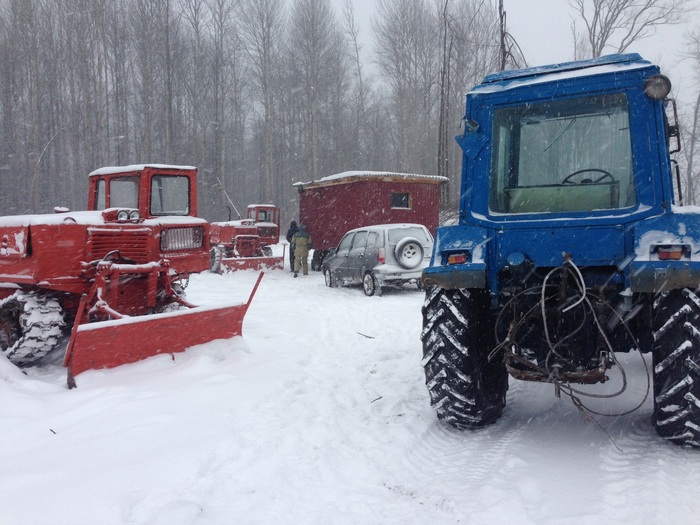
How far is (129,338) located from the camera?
17.7 feet

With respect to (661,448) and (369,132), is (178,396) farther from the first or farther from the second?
(369,132)

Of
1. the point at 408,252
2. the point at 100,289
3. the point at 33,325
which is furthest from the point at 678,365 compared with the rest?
the point at 408,252

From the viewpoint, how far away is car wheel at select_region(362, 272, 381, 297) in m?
11.3

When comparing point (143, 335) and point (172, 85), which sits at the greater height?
point (172, 85)

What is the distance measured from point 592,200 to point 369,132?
138 feet

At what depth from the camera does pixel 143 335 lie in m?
5.53

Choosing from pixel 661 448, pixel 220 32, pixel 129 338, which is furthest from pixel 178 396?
pixel 220 32

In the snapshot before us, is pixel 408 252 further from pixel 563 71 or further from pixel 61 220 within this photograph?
pixel 563 71

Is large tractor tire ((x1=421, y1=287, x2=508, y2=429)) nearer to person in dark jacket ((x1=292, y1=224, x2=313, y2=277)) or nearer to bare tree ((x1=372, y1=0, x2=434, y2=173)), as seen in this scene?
person in dark jacket ((x1=292, y1=224, x2=313, y2=277))

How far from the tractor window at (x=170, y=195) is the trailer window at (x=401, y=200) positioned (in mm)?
9956

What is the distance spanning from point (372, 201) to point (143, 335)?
39.8ft

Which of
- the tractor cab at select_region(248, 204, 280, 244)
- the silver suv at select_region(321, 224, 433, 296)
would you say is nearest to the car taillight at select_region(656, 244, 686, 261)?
the silver suv at select_region(321, 224, 433, 296)

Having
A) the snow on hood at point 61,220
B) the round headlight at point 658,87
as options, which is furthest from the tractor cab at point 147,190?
the round headlight at point 658,87

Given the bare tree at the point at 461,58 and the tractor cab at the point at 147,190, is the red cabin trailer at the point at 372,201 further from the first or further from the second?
the tractor cab at the point at 147,190
